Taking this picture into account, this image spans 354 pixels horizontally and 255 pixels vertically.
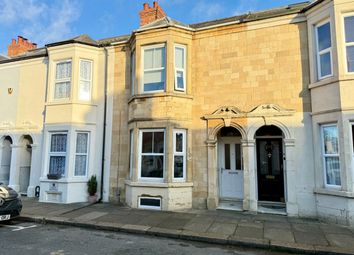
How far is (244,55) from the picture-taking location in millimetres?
9750

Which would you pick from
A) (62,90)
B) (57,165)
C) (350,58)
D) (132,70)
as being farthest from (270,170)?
(62,90)

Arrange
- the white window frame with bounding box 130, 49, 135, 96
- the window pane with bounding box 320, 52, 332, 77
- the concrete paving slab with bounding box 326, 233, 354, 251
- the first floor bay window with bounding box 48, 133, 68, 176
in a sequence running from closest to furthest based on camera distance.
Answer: the concrete paving slab with bounding box 326, 233, 354, 251, the window pane with bounding box 320, 52, 332, 77, the white window frame with bounding box 130, 49, 135, 96, the first floor bay window with bounding box 48, 133, 68, 176

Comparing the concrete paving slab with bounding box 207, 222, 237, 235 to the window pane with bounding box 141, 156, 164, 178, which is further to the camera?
the window pane with bounding box 141, 156, 164, 178

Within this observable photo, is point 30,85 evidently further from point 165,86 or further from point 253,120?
point 253,120

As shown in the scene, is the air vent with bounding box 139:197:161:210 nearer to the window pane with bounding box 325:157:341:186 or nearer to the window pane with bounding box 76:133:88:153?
the window pane with bounding box 76:133:88:153

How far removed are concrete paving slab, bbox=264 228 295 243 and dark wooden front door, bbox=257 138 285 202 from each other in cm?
299

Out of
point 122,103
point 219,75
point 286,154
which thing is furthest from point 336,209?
point 122,103

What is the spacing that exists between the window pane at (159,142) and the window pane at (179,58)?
8.90ft

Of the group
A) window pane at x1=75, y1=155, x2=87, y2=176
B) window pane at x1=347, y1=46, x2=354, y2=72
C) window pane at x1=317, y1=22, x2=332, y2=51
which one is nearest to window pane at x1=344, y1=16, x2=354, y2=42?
window pane at x1=347, y1=46, x2=354, y2=72

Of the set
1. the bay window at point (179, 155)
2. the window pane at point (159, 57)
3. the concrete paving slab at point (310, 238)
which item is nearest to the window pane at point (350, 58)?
the concrete paving slab at point (310, 238)

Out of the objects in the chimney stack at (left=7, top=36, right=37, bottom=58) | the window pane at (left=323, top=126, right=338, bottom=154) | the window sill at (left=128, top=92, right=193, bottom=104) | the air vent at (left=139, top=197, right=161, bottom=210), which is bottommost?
the air vent at (left=139, top=197, right=161, bottom=210)

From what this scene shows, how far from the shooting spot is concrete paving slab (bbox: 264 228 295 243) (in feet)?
20.7

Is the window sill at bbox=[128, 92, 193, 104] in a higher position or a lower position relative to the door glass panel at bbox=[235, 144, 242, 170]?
higher

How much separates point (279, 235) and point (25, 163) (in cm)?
1155
